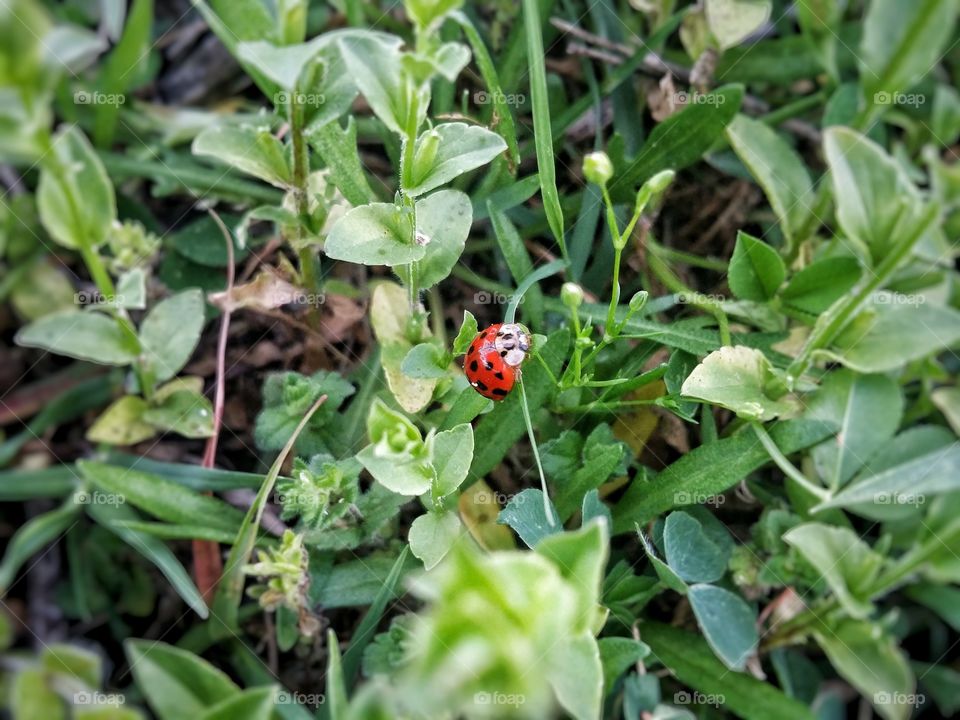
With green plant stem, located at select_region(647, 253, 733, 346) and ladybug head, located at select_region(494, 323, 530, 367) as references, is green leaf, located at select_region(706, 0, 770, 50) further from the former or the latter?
ladybug head, located at select_region(494, 323, 530, 367)

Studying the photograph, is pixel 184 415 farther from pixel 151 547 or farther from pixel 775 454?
pixel 775 454

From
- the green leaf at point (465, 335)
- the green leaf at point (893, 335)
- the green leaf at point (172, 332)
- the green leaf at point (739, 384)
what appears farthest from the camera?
the green leaf at point (172, 332)

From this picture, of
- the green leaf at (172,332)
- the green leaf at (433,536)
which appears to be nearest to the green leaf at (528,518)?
the green leaf at (433,536)

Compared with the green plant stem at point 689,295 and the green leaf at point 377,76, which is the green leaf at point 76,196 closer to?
the green leaf at point 377,76

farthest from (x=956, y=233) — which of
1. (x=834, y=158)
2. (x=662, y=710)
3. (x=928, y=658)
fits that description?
(x=662, y=710)

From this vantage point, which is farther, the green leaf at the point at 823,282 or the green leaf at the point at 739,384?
the green leaf at the point at 823,282

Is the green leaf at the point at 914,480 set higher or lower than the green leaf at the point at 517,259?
lower
